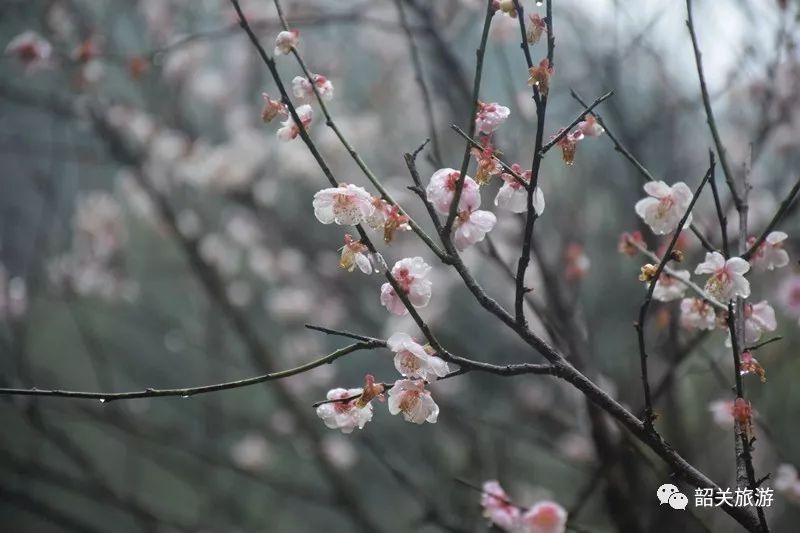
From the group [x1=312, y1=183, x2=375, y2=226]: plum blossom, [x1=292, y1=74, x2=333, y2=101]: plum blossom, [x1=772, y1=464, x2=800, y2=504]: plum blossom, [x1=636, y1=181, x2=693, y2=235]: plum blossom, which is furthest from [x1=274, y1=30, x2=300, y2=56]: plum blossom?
[x1=772, y1=464, x2=800, y2=504]: plum blossom

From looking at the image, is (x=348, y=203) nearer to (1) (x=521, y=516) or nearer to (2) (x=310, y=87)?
(2) (x=310, y=87)

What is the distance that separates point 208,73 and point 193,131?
1387 millimetres

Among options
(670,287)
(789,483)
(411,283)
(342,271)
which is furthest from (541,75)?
(342,271)

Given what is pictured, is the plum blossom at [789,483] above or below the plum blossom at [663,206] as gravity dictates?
below

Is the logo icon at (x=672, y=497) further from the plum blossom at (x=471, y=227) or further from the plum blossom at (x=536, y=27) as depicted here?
the plum blossom at (x=536, y=27)

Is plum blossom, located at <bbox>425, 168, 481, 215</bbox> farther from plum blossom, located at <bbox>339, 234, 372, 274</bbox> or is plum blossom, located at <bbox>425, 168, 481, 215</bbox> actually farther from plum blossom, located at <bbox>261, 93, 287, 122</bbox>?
plum blossom, located at <bbox>261, 93, 287, 122</bbox>

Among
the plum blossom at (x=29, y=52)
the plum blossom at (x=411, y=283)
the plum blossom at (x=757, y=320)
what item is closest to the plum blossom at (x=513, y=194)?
the plum blossom at (x=411, y=283)

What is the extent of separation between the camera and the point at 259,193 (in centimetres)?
392

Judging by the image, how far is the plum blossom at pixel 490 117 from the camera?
35.7 inches

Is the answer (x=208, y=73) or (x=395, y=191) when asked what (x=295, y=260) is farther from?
(x=208, y=73)

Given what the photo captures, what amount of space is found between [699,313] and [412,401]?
46 centimetres

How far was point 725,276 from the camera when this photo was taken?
888 mm

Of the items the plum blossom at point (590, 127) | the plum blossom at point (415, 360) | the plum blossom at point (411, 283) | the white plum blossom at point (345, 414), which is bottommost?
the white plum blossom at point (345, 414)

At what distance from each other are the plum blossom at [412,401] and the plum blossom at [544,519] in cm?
41
